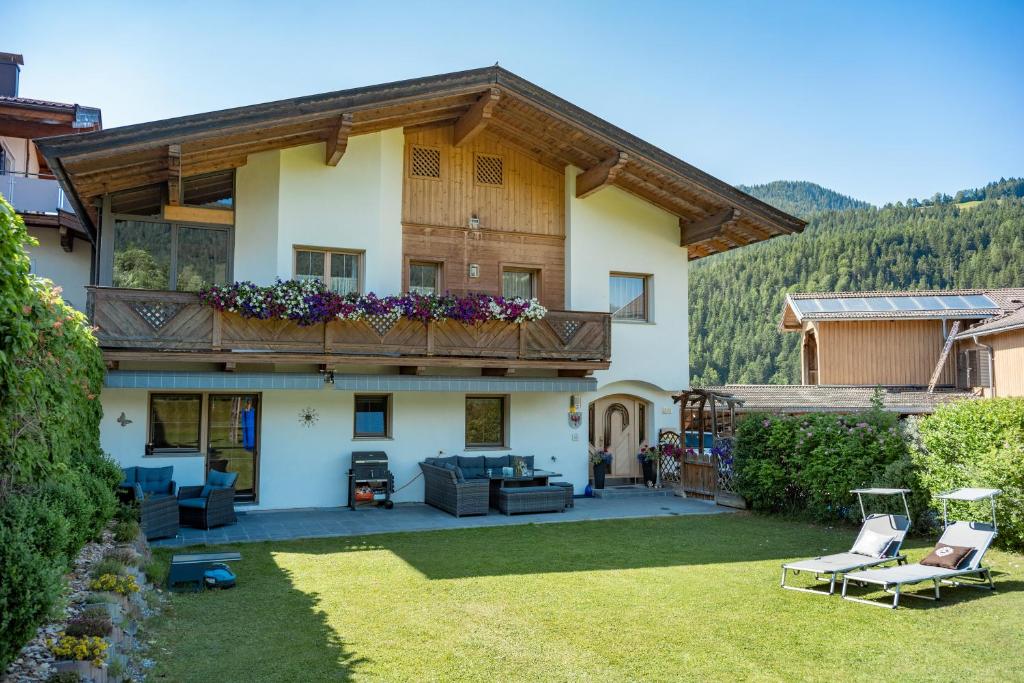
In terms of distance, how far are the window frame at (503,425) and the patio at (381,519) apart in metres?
1.77

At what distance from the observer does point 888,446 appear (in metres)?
12.4

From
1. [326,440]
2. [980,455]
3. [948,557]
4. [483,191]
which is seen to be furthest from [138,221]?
[980,455]

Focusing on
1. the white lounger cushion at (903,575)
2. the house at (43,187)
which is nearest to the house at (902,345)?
the white lounger cushion at (903,575)

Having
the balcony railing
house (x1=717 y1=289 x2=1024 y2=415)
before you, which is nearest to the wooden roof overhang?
the balcony railing

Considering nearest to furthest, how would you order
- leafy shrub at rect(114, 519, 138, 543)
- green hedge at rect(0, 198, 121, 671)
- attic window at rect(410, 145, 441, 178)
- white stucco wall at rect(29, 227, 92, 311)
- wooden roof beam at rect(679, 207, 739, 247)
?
green hedge at rect(0, 198, 121, 671) → leafy shrub at rect(114, 519, 138, 543) → attic window at rect(410, 145, 441, 178) → white stucco wall at rect(29, 227, 92, 311) → wooden roof beam at rect(679, 207, 739, 247)

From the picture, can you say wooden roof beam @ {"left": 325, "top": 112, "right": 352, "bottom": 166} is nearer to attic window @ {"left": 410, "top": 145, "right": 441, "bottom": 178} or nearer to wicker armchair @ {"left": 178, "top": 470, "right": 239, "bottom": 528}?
attic window @ {"left": 410, "top": 145, "right": 441, "bottom": 178}

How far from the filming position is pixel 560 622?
24.3 feet

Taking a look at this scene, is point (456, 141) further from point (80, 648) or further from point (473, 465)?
point (80, 648)

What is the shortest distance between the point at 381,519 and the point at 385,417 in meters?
2.66

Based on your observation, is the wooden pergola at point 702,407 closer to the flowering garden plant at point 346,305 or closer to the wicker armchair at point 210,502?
the flowering garden plant at point 346,305

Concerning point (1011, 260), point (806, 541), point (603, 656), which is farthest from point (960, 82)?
point (1011, 260)

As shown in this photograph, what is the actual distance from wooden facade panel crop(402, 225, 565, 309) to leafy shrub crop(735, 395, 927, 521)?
206 inches

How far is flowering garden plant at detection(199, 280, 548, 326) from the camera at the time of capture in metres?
12.8

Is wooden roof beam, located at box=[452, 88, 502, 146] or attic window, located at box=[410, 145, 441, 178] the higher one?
wooden roof beam, located at box=[452, 88, 502, 146]
